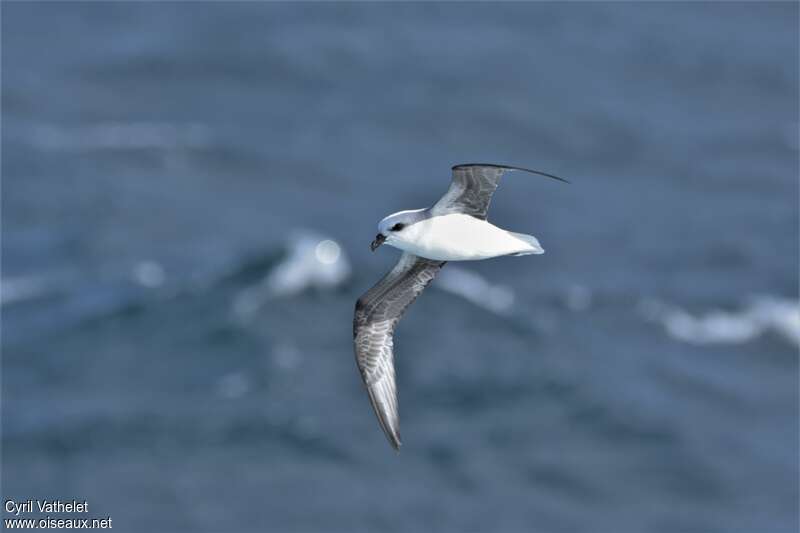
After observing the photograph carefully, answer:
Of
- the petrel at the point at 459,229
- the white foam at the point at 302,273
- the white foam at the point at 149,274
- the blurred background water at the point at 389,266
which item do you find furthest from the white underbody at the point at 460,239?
the white foam at the point at 149,274

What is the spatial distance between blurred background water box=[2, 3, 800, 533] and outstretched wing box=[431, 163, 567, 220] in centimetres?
3036

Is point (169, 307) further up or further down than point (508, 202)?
further down

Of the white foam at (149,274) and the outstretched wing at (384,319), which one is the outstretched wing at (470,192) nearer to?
the outstretched wing at (384,319)

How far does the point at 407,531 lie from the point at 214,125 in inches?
1309

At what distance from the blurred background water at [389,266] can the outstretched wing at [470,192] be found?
30359 millimetres

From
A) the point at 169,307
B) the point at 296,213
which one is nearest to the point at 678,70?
the point at 296,213

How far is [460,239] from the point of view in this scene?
885 inches

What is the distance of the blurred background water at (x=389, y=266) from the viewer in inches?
2128

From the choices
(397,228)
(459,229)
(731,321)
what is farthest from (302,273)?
(397,228)

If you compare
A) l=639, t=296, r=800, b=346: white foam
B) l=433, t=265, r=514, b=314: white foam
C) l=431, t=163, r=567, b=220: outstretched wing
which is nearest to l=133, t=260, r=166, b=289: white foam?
l=433, t=265, r=514, b=314: white foam

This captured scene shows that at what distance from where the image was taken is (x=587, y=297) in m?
63.6

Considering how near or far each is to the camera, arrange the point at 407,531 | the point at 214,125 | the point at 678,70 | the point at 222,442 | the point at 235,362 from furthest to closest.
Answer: the point at 678,70, the point at 214,125, the point at 235,362, the point at 222,442, the point at 407,531

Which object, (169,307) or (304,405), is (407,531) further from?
(169,307)

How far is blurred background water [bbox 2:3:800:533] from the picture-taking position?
177 feet
